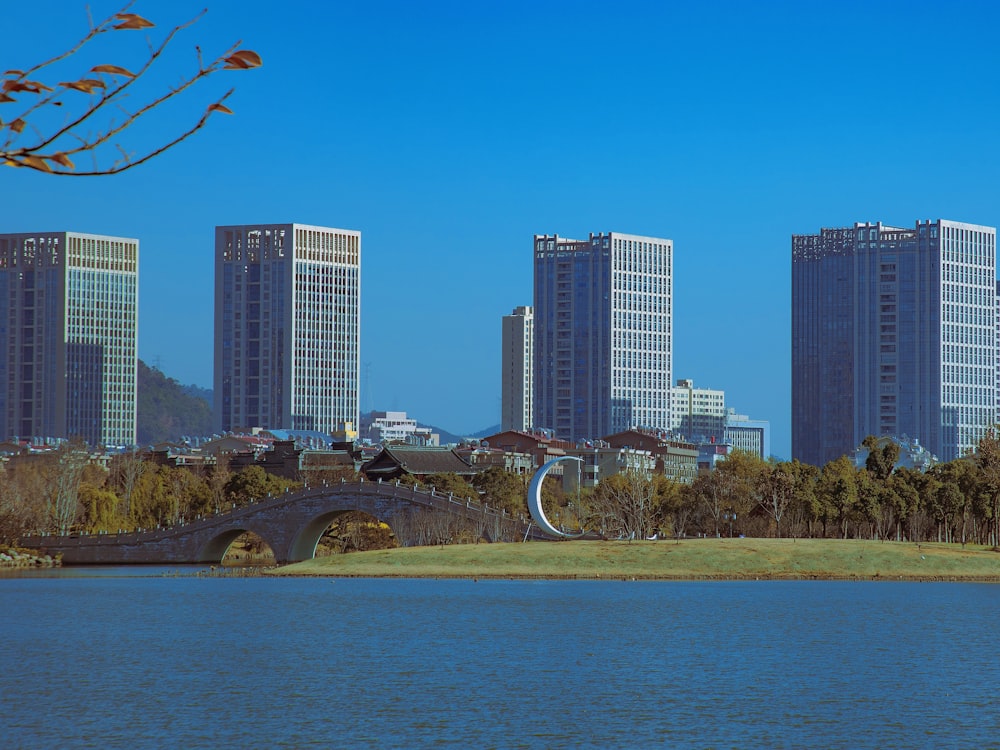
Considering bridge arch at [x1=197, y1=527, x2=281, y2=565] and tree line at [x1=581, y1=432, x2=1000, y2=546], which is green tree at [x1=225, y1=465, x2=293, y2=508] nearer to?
bridge arch at [x1=197, y1=527, x2=281, y2=565]

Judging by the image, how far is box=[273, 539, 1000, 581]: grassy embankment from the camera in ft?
259

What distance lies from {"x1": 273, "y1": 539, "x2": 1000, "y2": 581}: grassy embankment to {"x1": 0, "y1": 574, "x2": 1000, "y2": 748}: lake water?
857cm

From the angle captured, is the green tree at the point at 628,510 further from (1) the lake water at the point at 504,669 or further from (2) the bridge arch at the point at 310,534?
(1) the lake water at the point at 504,669

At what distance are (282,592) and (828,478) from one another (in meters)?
44.9

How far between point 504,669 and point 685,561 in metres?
39.2

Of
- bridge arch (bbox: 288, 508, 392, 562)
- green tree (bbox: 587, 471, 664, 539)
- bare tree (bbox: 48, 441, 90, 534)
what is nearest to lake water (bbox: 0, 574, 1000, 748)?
green tree (bbox: 587, 471, 664, 539)

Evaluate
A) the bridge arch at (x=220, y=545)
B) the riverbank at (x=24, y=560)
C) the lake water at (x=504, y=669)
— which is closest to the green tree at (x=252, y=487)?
the bridge arch at (x=220, y=545)

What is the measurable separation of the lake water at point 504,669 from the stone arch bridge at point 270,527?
1158 inches

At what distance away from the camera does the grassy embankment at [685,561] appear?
78812 millimetres

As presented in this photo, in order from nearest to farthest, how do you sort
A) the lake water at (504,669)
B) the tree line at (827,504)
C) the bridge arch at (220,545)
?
the lake water at (504,669), the tree line at (827,504), the bridge arch at (220,545)

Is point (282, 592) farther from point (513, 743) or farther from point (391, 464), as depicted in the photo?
point (391, 464)

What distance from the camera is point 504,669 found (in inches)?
1684

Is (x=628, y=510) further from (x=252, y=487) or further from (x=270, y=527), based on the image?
(x=252, y=487)

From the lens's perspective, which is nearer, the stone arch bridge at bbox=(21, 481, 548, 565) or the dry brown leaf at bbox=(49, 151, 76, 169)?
the dry brown leaf at bbox=(49, 151, 76, 169)
